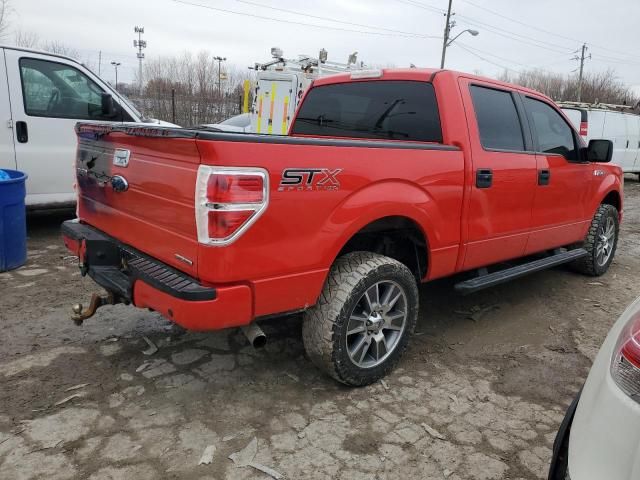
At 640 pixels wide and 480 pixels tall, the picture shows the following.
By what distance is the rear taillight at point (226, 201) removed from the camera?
90.8 inches

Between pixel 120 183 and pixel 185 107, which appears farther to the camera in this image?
pixel 185 107

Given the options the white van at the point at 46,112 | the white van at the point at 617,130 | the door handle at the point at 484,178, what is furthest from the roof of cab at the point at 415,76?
the white van at the point at 617,130

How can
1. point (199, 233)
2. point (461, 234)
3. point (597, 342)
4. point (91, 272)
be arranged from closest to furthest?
point (199, 233) → point (91, 272) → point (461, 234) → point (597, 342)

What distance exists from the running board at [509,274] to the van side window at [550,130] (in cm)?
91

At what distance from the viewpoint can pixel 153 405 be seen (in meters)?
2.91

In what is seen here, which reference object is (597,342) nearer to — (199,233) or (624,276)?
(624,276)

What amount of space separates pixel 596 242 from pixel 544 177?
165cm

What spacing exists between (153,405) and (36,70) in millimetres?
4633

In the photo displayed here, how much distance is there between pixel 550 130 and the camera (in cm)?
459

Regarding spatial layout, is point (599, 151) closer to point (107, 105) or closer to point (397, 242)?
point (397, 242)

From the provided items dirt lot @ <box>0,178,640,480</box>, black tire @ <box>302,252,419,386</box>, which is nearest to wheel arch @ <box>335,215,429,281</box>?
black tire @ <box>302,252,419,386</box>

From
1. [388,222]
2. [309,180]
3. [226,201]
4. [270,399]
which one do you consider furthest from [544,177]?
[226,201]

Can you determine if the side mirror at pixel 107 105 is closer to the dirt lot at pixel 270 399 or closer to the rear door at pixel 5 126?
the rear door at pixel 5 126

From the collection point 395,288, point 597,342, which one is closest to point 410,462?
point 395,288
